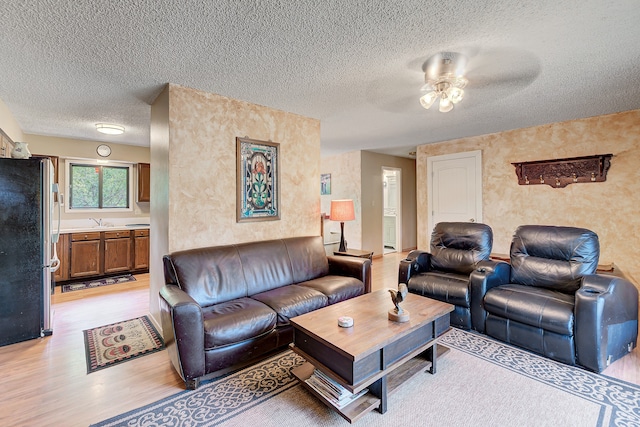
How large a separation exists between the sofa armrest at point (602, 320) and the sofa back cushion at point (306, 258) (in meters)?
2.32

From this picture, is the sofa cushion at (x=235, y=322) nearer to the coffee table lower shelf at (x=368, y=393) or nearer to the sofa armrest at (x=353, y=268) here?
the coffee table lower shelf at (x=368, y=393)

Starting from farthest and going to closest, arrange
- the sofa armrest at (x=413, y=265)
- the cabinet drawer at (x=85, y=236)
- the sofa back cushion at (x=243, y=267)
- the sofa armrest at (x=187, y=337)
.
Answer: the cabinet drawer at (x=85, y=236) → the sofa armrest at (x=413, y=265) → the sofa back cushion at (x=243, y=267) → the sofa armrest at (x=187, y=337)

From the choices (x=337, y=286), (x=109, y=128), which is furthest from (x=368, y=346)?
(x=109, y=128)

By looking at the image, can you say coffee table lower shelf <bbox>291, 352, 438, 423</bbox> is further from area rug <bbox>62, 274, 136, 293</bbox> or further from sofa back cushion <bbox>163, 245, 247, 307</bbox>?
area rug <bbox>62, 274, 136, 293</bbox>

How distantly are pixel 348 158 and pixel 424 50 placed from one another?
4.38m

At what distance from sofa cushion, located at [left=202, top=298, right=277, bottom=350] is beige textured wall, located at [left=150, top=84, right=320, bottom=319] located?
0.84m

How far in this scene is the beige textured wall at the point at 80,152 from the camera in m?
4.68

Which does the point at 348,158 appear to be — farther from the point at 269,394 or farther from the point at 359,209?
the point at 269,394

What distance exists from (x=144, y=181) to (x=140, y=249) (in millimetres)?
1273

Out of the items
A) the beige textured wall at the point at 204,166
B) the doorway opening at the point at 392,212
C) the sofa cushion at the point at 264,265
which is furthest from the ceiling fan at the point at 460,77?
the doorway opening at the point at 392,212

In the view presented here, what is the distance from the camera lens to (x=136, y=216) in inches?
222

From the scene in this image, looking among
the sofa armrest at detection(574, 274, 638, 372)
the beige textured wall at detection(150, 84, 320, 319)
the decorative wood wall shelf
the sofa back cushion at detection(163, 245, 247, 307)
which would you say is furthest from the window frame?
the decorative wood wall shelf

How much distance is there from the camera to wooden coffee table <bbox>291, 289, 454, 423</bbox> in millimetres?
1666

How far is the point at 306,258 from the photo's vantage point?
11.2ft
